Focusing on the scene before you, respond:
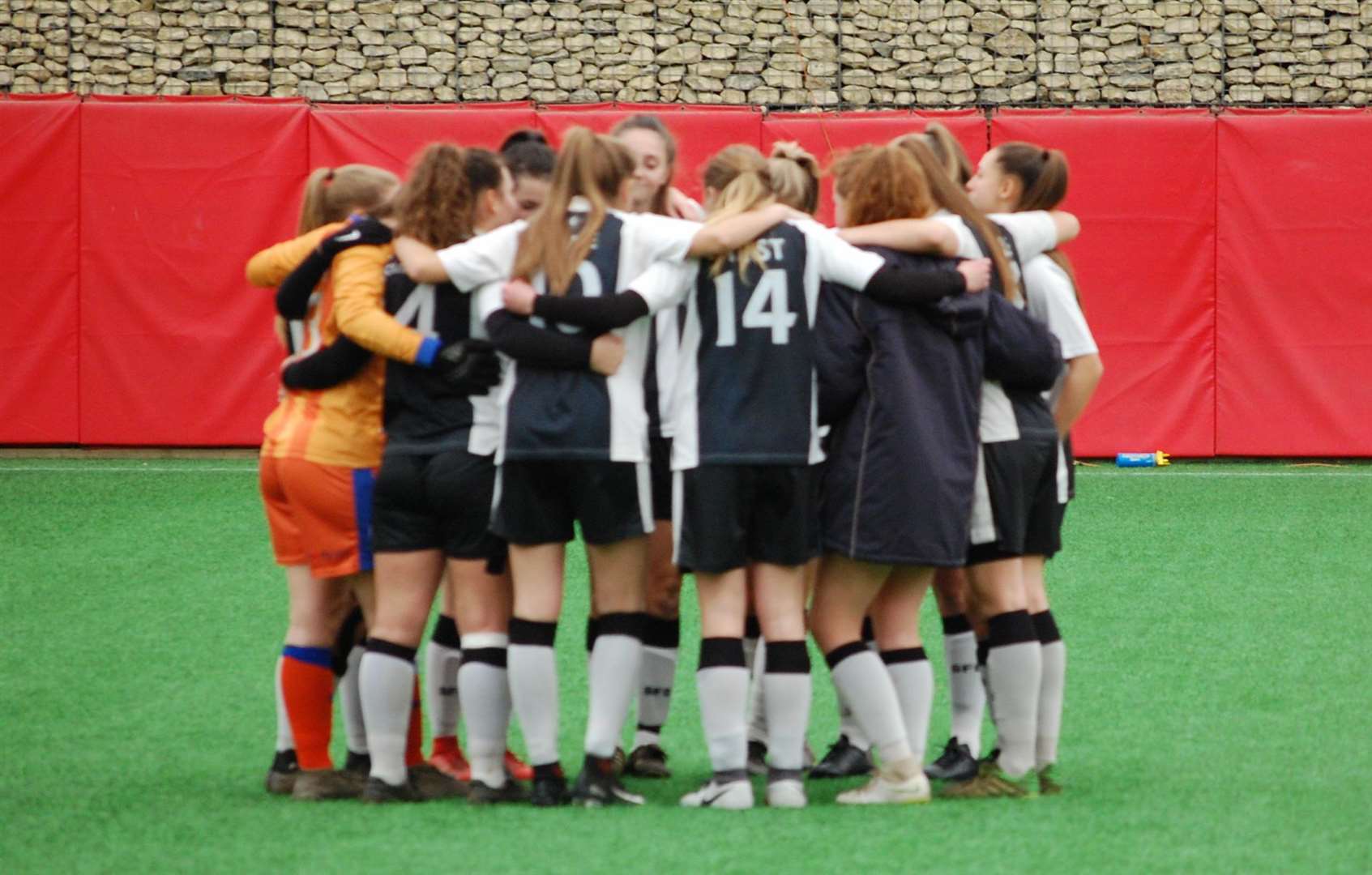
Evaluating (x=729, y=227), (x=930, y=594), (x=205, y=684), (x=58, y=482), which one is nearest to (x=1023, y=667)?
(x=729, y=227)

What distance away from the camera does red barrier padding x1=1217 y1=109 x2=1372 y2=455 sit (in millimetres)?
12727

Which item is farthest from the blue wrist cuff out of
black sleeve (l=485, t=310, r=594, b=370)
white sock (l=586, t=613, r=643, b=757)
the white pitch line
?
the white pitch line

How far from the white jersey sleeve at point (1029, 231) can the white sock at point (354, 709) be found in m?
2.03

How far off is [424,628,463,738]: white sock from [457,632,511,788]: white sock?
33 cm

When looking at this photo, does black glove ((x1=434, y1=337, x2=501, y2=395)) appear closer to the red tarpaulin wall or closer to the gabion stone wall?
the red tarpaulin wall

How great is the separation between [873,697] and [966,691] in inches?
23.7

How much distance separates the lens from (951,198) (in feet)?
15.2

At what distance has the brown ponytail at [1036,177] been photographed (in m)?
4.88

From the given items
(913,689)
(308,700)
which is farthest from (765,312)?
(308,700)

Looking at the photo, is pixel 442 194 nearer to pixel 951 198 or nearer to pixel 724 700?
pixel 951 198

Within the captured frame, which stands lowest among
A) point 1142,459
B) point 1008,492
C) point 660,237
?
point 1142,459

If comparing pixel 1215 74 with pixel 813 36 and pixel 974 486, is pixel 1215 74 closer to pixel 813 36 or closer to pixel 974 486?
pixel 813 36

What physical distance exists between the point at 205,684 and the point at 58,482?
19.2 feet

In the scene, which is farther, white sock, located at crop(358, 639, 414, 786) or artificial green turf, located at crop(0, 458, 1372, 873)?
white sock, located at crop(358, 639, 414, 786)
